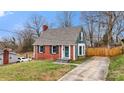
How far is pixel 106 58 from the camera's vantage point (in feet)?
23.8

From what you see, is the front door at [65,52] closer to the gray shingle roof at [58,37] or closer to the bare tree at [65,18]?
the gray shingle roof at [58,37]

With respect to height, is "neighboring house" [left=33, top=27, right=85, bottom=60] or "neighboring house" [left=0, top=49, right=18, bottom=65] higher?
"neighboring house" [left=33, top=27, right=85, bottom=60]

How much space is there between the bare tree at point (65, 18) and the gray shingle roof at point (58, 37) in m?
0.07

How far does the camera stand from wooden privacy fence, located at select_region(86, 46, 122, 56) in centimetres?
724

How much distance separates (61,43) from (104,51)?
550 millimetres

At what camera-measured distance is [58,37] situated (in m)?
7.25

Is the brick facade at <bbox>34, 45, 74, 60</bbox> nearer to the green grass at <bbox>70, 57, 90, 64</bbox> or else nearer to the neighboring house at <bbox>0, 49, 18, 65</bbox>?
the green grass at <bbox>70, 57, 90, 64</bbox>

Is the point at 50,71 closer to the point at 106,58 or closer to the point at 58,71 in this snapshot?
the point at 58,71

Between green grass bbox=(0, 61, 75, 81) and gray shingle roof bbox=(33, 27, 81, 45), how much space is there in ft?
0.86

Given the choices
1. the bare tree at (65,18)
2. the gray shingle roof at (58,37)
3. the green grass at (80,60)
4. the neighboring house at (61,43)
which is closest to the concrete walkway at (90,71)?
the green grass at (80,60)

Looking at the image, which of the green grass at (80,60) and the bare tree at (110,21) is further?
the green grass at (80,60)

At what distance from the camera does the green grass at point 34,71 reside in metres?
7.10

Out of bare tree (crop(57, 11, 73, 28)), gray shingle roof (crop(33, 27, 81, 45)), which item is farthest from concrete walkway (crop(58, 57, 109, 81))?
bare tree (crop(57, 11, 73, 28))
